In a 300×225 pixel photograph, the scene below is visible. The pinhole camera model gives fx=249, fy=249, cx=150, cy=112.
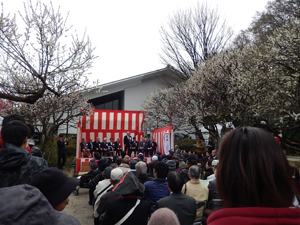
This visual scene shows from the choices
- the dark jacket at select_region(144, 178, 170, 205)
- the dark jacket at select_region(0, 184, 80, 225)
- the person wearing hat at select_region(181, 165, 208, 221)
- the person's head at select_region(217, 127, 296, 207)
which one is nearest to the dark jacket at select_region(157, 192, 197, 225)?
the person wearing hat at select_region(181, 165, 208, 221)

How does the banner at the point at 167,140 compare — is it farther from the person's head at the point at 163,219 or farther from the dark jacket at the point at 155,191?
the person's head at the point at 163,219

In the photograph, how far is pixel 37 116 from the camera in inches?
525

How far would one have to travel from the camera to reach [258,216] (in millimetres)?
957

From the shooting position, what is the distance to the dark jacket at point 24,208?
897 millimetres

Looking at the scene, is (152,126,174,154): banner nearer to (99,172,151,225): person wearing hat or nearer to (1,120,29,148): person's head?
(99,172,151,225): person wearing hat

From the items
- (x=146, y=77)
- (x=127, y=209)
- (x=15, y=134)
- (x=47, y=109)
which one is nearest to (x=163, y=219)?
(x=127, y=209)

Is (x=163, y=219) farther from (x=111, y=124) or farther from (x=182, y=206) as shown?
(x=111, y=124)

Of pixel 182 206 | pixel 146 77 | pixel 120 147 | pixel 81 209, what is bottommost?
pixel 81 209

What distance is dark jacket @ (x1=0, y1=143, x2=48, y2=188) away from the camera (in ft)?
7.73

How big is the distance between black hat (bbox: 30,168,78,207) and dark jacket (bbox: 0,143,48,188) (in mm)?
668

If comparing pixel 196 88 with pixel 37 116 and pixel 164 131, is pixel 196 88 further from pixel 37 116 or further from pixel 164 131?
pixel 37 116

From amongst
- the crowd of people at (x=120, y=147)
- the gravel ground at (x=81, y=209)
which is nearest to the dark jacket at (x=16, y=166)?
the gravel ground at (x=81, y=209)

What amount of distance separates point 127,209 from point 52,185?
1468 millimetres

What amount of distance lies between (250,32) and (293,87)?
44.4ft
